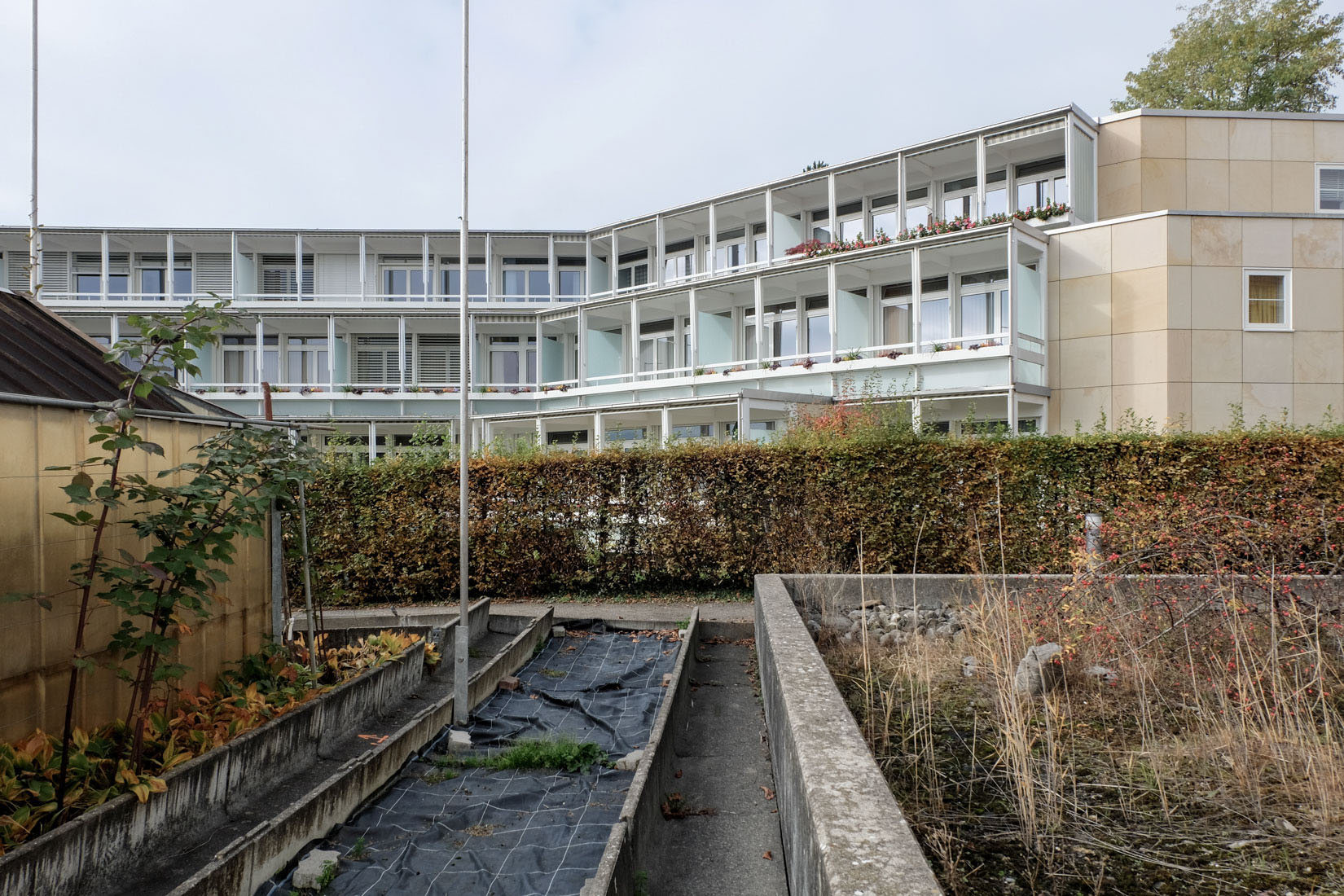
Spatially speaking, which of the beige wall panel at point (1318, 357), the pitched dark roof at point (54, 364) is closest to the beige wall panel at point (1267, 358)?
the beige wall panel at point (1318, 357)

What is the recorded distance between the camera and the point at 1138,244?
60.3 ft

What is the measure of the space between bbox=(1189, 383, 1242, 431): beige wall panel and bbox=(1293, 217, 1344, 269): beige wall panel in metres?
3.07

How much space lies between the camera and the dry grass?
3.26m

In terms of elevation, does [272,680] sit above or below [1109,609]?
below

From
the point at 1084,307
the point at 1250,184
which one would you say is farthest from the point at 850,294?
the point at 1250,184

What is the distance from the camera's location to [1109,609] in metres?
6.19

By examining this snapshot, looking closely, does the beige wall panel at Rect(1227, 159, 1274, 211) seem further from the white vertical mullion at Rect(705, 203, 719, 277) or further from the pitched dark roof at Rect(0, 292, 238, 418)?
the pitched dark roof at Rect(0, 292, 238, 418)

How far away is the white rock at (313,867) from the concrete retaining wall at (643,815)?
4.65ft

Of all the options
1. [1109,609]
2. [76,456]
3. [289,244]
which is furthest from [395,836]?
[289,244]

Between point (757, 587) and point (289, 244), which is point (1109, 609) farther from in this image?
point (289, 244)

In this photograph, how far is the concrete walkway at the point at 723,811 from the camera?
396cm

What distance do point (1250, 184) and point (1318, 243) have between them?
4219mm

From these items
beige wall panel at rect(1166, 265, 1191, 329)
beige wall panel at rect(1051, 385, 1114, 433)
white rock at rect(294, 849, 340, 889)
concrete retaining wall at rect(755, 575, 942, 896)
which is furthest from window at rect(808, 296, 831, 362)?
white rock at rect(294, 849, 340, 889)

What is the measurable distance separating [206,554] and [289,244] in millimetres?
32765
